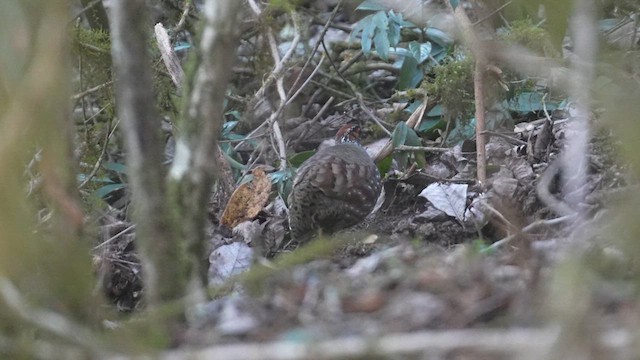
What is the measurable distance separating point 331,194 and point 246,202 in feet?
1.41

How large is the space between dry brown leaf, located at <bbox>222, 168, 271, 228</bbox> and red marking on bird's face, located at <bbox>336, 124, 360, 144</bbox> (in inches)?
28.8

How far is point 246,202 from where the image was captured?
4746mm

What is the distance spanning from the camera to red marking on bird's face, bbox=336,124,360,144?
5.40 metres

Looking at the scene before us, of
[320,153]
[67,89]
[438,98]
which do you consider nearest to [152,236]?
[67,89]

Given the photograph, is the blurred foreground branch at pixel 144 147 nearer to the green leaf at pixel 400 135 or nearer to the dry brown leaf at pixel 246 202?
the dry brown leaf at pixel 246 202

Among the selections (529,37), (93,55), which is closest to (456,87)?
(529,37)

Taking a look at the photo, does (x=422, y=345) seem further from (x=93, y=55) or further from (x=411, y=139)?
(x=411, y=139)

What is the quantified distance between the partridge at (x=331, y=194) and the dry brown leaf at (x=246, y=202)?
0.20 metres

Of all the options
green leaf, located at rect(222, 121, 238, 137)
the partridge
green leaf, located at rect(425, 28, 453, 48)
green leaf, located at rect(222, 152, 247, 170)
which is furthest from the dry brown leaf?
green leaf, located at rect(425, 28, 453, 48)

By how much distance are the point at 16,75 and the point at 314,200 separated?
2701 millimetres

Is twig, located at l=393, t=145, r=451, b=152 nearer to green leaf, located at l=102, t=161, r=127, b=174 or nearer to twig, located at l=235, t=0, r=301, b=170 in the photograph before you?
twig, located at l=235, t=0, r=301, b=170

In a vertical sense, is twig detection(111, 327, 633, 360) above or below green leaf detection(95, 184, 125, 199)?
above

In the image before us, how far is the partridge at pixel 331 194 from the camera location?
4.50m

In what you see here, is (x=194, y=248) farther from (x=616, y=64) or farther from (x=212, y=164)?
(x=616, y=64)
